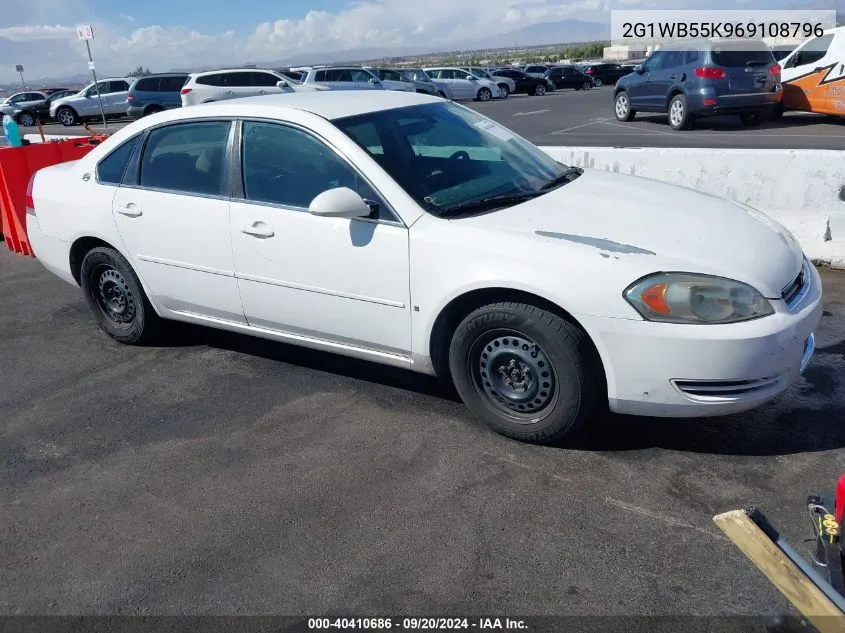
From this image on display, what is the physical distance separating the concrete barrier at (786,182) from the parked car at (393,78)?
2402cm

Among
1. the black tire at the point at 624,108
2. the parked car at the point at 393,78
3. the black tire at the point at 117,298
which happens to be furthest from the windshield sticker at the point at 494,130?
the parked car at the point at 393,78

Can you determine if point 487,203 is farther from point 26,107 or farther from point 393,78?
point 26,107

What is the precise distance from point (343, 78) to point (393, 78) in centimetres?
345

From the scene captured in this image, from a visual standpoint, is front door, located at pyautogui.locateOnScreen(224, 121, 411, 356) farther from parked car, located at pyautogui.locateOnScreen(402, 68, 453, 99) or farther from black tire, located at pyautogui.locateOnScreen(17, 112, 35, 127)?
black tire, located at pyautogui.locateOnScreen(17, 112, 35, 127)

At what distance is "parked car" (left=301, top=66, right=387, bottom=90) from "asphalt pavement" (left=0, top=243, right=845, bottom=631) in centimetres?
2414

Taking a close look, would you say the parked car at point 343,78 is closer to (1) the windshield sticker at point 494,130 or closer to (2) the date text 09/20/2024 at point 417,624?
(1) the windshield sticker at point 494,130

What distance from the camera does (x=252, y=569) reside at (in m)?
2.89

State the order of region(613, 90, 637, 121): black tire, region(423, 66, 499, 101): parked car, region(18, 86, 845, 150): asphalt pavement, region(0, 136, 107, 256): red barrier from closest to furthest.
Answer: region(0, 136, 107, 256): red barrier
region(18, 86, 845, 150): asphalt pavement
region(613, 90, 637, 121): black tire
region(423, 66, 499, 101): parked car

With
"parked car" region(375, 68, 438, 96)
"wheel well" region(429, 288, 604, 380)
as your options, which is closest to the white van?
"wheel well" region(429, 288, 604, 380)

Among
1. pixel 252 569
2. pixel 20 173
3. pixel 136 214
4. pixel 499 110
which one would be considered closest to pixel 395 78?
pixel 499 110

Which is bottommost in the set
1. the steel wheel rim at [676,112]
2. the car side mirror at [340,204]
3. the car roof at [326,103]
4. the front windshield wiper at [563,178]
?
the steel wheel rim at [676,112]

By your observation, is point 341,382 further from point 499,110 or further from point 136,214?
point 499,110

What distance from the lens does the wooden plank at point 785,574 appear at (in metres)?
1.92

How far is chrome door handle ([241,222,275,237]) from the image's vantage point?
406cm
